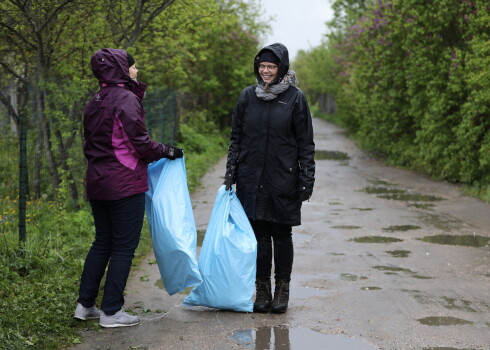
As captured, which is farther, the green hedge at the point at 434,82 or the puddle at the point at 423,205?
the green hedge at the point at 434,82

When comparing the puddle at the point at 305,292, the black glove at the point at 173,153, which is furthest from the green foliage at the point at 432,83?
the black glove at the point at 173,153

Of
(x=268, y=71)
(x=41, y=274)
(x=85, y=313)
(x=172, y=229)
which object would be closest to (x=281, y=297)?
(x=172, y=229)

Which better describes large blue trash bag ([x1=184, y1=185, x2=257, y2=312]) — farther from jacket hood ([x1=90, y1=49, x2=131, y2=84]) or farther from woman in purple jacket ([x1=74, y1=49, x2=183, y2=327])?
jacket hood ([x1=90, y1=49, x2=131, y2=84])

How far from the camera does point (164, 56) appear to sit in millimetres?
11703

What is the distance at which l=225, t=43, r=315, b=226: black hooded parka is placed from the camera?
5098 mm

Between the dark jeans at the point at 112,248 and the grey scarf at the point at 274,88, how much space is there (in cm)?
115

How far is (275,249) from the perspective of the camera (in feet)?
17.5

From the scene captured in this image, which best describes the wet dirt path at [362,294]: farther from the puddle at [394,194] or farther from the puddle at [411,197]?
the puddle at [394,194]

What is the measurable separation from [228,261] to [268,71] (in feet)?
4.68

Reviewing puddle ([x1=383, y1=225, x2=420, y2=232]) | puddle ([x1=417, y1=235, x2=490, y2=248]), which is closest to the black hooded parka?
puddle ([x1=417, y1=235, x2=490, y2=248])

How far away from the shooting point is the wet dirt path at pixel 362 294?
15.2 ft

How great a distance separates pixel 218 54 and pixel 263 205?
68.6 feet

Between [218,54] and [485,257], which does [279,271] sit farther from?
[218,54]

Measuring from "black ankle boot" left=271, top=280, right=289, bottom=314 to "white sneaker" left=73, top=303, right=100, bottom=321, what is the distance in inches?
51.2
